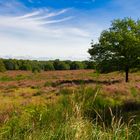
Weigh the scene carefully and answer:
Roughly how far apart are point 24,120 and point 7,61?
93503 millimetres

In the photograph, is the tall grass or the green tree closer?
the tall grass

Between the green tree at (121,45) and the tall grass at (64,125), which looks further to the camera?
the green tree at (121,45)

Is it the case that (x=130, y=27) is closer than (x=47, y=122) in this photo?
No

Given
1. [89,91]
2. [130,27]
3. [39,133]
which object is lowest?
[39,133]

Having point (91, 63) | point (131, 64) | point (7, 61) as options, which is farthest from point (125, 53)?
point (7, 61)

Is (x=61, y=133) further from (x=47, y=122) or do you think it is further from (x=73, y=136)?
(x=47, y=122)

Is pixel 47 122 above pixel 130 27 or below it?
below

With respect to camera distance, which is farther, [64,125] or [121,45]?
[121,45]

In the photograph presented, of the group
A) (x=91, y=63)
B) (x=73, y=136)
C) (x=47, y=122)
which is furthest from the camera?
(x=91, y=63)

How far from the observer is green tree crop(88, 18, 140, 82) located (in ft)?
119

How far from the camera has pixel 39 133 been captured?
6.74 m

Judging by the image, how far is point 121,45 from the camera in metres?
36.5

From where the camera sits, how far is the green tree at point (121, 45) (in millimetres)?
36125

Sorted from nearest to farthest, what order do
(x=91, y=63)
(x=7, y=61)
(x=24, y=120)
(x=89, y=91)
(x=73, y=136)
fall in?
(x=73, y=136) → (x=24, y=120) → (x=89, y=91) → (x=91, y=63) → (x=7, y=61)
